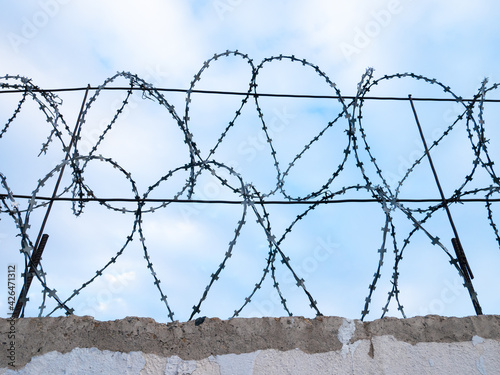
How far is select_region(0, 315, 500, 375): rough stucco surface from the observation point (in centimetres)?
270

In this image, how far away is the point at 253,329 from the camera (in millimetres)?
2807

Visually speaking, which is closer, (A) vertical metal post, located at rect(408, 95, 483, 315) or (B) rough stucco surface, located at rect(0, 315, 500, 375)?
(B) rough stucco surface, located at rect(0, 315, 500, 375)

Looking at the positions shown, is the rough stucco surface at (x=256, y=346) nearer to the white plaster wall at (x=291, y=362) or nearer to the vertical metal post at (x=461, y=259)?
the white plaster wall at (x=291, y=362)

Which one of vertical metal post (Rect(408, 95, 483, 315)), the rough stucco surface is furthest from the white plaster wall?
vertical metal post (Rect(408, 95, 483, 315))

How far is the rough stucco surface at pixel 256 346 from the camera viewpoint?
8.85 feet

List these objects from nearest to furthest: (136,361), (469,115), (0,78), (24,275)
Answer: (136,361) → (24,275) → (469,115) → (0,78)

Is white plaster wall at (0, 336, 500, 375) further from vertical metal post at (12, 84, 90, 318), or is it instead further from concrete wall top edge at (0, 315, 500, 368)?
vertical metal post at (12, 84, 90, 318)

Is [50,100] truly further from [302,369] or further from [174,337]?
[302,369]

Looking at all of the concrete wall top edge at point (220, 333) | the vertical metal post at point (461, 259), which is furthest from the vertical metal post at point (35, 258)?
the vertical metal post at point (461, 259)

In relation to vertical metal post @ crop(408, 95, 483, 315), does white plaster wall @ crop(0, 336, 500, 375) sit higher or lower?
lower

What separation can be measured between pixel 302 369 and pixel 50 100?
10.2 ft

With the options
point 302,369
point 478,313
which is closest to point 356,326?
point 302,369

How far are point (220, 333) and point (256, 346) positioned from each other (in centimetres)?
21

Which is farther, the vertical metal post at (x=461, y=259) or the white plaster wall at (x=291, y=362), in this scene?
the vertical metal post at (x=461, y=259)
